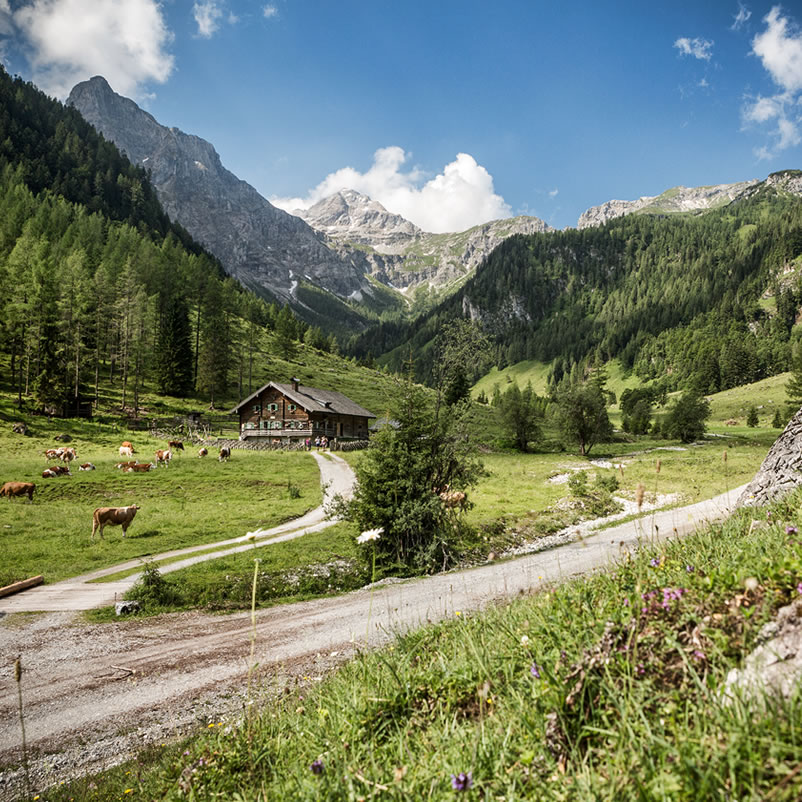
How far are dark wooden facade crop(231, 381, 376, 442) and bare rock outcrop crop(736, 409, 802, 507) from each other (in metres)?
68.5

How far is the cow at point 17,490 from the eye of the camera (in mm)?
29547

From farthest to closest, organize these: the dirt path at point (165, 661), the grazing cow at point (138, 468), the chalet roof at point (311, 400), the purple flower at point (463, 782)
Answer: the chalet roof at point (311, 400) → the grazing cow at point (138, 468) → the dirt path at point (165, 661) → the purple flower at point (463, 782)

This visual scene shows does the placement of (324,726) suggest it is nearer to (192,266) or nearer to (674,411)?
(674,411)

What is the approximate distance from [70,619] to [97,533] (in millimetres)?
12255

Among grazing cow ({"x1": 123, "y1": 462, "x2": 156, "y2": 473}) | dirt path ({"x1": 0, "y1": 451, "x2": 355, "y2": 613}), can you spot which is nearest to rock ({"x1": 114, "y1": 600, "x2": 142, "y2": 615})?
dirt path ({"x1": 0, "y1": 451, "x2": 355, "y2": 613})

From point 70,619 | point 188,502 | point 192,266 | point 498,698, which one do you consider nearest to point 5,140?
point 192,266

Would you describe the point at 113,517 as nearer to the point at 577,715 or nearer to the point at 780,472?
the point at 577,715

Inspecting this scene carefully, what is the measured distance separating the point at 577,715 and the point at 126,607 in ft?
50.8

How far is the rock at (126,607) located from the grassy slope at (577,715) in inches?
439

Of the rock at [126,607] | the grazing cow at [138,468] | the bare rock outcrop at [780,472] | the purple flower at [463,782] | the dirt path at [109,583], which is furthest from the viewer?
the grazing cow at [138,468]

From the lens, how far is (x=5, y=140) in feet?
617

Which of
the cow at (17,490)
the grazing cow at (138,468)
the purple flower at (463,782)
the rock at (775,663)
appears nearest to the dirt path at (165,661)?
the rock at (775,663)

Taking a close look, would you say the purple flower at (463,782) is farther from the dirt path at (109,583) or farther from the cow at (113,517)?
the cow at (113,517)

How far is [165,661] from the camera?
34.8 feet
